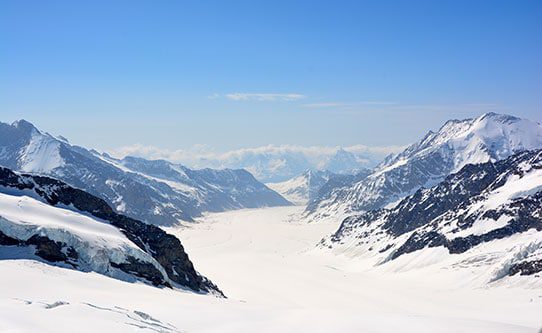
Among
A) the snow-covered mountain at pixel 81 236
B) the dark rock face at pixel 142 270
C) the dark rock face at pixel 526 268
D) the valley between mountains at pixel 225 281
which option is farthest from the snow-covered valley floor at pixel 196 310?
the dark rock face at pixel 142 270

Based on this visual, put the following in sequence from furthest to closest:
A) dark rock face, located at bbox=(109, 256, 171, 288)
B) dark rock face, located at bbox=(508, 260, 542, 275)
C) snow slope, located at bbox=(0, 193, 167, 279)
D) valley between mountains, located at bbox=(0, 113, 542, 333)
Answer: dark rock face, located at bbox=(508, 260, 542, 275), dark rock face, located at bbox=(109, 256, 171, 288), snow slope, located at bbox=(0, 193, 167, 279), valley between mountains, located at bbox=(0, 113, 542, 333)

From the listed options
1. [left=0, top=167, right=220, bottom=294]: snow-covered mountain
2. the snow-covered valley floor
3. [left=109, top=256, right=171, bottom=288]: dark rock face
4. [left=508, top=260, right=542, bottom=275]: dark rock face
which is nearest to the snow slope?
[left=0, top=167, right=220, bottom=294]: snow-covered mountain

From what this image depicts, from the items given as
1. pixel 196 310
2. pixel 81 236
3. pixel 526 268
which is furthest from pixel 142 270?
pixel 526 268

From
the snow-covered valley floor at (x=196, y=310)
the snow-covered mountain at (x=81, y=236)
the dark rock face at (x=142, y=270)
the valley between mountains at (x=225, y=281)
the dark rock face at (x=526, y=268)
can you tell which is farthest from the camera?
the dark rock face at (x=526, y=268)

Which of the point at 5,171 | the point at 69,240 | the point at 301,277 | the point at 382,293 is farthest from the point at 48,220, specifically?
the point at 301,277

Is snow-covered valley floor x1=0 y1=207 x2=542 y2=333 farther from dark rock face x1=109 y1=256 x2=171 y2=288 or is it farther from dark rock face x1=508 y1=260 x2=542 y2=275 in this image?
dark rock face x1=109 y1=256 x2=171 y2=288

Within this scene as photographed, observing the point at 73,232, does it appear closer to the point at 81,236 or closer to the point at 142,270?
the point at 81,236

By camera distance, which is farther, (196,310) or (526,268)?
(526,268)

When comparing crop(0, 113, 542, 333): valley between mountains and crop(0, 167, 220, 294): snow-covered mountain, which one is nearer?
crop(0, 113, 542, 333): valley between mountains

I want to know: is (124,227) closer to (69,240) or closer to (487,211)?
(69,240)

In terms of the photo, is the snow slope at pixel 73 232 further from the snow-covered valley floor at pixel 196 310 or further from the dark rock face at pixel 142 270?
the snow-covered valley floor at pixel 196 310
